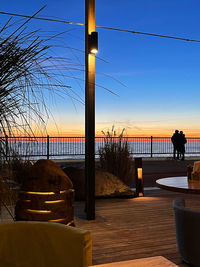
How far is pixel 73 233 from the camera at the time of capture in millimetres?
1172

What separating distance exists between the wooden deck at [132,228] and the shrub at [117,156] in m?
0.74

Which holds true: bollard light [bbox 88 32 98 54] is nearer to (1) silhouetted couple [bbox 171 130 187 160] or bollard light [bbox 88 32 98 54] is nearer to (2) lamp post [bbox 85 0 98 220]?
(2) lamp post [bbox 85 0 98 220]

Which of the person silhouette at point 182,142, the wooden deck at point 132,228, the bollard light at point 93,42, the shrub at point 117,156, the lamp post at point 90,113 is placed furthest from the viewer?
the person silhouette at point 182,142

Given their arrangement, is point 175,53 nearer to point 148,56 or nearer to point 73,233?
point 148,56

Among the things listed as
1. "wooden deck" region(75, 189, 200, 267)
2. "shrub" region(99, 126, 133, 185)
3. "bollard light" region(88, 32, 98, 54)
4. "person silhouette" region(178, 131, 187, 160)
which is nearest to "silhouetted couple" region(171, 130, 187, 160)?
"person silhouette" region(178, 131, 187, 160)

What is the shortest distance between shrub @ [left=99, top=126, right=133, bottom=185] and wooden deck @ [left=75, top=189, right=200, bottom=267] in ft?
2.44

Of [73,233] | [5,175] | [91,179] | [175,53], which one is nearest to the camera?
[73,233]

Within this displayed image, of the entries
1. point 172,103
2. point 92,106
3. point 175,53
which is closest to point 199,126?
point 172,103

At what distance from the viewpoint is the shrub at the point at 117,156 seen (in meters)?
5.92

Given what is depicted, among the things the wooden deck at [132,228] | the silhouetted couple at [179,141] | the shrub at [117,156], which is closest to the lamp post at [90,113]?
the wooden deck at [132,228]

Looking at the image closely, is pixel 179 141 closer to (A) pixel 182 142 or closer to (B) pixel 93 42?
(A) pixel 182 142

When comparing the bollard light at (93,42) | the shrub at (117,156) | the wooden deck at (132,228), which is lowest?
the wooden deck at (132,228)

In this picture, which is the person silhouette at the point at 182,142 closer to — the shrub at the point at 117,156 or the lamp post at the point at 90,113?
the shrub at the point at 117,156

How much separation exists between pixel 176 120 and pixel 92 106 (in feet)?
34.0
